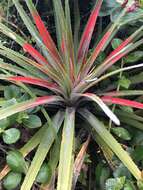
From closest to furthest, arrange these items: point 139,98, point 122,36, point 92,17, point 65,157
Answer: point 65,157, point 92,17, point 139,98, point 122,36

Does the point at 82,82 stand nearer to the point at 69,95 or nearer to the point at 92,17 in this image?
the point at 69,95

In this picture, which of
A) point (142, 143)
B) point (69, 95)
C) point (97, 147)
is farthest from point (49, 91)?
point (142, 143)

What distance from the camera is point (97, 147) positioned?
4.69ft

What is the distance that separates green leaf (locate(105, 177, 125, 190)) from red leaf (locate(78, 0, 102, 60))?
45 cm

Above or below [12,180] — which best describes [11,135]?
above

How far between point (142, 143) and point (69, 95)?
29cm

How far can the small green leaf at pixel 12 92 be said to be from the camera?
1.38 m

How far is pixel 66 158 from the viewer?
1212mm

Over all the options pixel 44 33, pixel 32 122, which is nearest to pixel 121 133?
pixel 32 122

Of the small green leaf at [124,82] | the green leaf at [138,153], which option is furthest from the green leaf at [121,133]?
the small green leaf at [124,82]

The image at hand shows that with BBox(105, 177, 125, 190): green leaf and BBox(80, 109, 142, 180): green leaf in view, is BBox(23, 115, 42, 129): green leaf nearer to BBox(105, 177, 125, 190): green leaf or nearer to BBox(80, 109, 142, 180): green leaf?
BBox(80, 109, 142, 180): green leaf

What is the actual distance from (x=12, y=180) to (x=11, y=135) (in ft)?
0.45

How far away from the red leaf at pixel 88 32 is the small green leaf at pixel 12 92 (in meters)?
0.25

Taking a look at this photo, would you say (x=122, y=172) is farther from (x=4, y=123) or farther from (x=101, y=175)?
(x=4, y=123)
